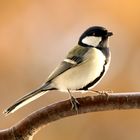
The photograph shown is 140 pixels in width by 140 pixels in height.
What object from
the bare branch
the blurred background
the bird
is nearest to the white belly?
the bird

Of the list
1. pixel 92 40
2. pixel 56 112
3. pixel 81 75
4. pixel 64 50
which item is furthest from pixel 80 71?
pixel 64 50

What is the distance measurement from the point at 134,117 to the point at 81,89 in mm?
815

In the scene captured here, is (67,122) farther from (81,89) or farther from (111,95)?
(111,95)

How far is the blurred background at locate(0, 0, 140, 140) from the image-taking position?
1.97 metres

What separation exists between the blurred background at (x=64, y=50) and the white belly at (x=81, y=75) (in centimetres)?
69

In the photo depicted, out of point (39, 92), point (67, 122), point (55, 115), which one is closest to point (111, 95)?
point (55, 115)

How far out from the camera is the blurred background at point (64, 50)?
1.97m

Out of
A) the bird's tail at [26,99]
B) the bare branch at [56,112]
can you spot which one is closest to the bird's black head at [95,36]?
the bird's tail at [26,99]

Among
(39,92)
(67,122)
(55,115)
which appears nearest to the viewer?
(55,115)

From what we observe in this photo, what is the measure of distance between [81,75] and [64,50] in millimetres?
763

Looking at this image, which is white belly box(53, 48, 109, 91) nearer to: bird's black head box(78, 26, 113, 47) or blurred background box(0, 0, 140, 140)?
bird's black head box(78, 26, 113, 47)

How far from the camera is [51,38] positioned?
80.0 inches

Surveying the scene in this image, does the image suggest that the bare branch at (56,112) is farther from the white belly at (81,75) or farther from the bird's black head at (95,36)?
the bird's black head at (95,36)

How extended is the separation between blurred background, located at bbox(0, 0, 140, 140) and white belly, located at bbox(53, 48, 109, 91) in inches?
27.0
